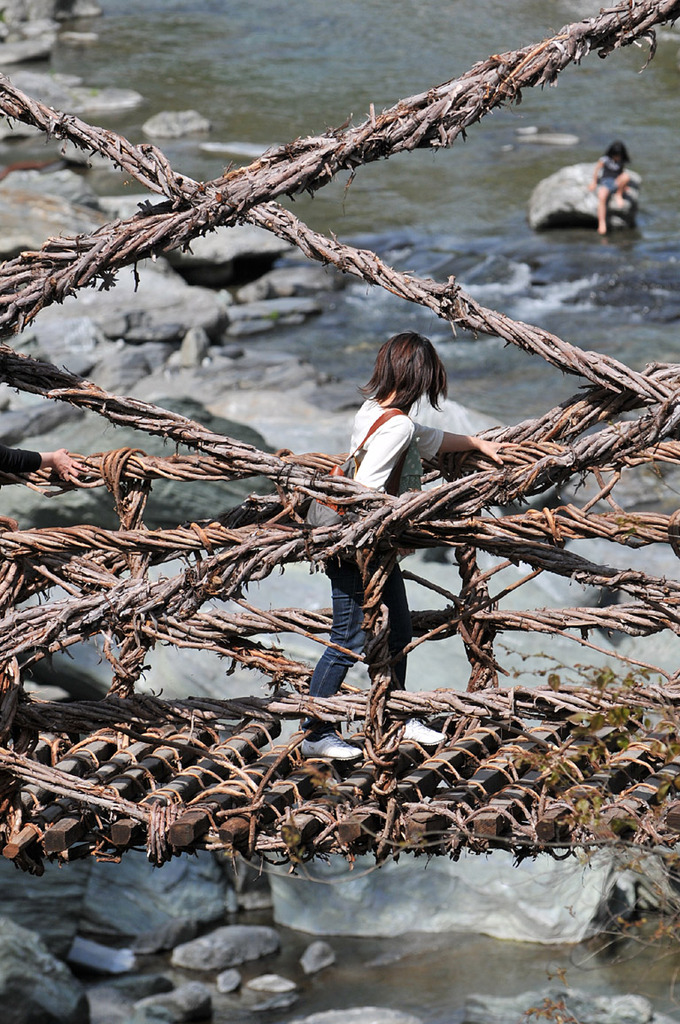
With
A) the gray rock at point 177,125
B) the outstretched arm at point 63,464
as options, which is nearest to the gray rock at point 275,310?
the gray rock at point 177,125

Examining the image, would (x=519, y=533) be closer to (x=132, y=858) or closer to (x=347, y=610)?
(x=347, y=610)

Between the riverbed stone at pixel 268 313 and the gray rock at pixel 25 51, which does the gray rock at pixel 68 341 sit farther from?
the gray rock at pixel 25 51

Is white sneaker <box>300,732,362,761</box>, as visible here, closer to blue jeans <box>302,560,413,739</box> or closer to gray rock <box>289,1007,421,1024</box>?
blue jeans <box>302,560,413,739</box>

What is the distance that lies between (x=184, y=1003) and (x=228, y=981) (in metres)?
0.31

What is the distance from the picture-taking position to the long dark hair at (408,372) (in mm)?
3416

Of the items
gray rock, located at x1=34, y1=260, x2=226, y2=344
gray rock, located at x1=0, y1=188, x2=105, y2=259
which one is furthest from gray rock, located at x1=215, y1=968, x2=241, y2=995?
gray rock, located at x1=0, y1=188, x2=105, y2=259

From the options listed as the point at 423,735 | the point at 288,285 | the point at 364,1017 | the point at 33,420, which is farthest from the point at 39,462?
the point at 288,285

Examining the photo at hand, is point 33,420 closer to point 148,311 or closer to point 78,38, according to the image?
point 148,311

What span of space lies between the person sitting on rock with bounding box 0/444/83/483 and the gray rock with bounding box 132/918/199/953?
443 cm

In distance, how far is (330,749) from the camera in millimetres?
3617

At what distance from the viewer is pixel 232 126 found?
60.1ft

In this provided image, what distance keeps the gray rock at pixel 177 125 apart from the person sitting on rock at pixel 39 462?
15380 millimetres

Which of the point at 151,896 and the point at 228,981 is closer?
the point at 228,981

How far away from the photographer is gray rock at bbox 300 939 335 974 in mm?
7051
